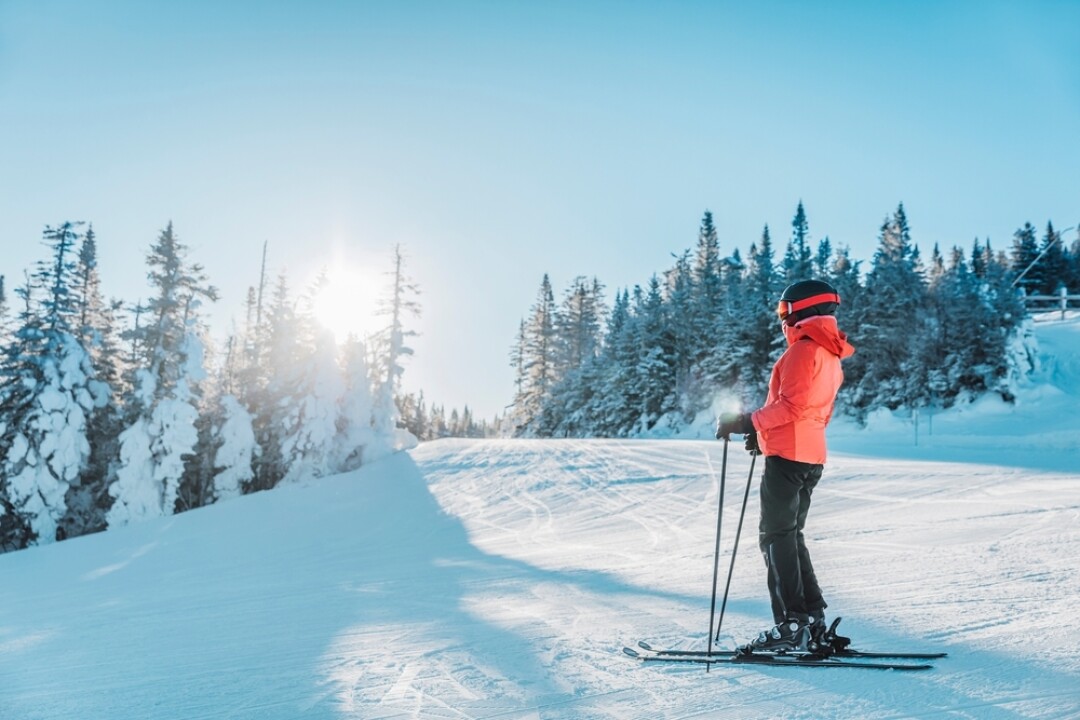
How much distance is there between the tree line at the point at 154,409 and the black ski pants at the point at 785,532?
84.7 ft

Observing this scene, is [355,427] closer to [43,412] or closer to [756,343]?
[43,412]

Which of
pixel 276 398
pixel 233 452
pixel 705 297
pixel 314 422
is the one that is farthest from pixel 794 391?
pixel 705 297

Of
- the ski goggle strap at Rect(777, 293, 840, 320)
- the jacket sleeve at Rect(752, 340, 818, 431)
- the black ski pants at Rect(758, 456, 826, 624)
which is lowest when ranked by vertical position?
the black ski pants at Rect(758, 456, 826, 624)

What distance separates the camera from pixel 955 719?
2.76 meters

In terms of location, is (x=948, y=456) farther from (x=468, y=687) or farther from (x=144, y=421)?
(x=144, y=421)

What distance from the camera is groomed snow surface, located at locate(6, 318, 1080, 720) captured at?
10.7 ft

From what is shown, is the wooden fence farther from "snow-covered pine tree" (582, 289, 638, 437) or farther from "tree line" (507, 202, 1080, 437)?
"snow-covered pine tree" (582, 289, 638, 437)

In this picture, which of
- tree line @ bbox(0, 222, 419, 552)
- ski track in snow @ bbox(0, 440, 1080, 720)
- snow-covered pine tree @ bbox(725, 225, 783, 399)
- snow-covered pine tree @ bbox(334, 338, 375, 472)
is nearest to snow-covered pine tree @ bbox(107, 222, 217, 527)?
tree line @ bbox(0, 222, 419, 552)

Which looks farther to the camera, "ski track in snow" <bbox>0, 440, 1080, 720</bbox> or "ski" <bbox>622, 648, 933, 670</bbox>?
"ski" <bbox>622, 648, 933, 670</bbox>

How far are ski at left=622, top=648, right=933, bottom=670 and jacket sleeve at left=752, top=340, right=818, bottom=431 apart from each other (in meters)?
1.26

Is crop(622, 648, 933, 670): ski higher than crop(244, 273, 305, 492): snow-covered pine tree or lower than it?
lower

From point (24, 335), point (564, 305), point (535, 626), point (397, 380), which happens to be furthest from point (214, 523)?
point (564, 305)

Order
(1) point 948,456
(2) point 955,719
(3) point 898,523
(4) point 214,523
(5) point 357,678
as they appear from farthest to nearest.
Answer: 1. (4) point 214,523
2. (1) point 948,456
3. (3) point 898,523
4. (5) point 357,678
5. (2) point 955,719

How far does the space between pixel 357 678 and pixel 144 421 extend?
989 inches
